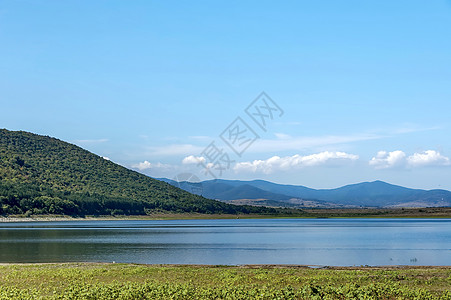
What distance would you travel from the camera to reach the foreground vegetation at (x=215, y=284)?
1067 inches

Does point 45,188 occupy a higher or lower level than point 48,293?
higher

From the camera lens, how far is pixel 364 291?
2758 cm

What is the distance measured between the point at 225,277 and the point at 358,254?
101 ft

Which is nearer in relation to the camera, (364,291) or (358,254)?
(364,291)

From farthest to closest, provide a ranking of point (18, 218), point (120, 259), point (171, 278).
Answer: point (18, 218) < point (120, 259) < point (171, 278)

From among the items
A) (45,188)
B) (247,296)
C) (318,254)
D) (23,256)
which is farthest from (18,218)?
(247,296)

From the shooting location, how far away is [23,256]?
58.2m

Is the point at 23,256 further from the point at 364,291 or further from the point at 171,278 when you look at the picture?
the point at 364,291

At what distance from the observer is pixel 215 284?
33.0 meters

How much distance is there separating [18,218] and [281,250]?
119273 millimetres

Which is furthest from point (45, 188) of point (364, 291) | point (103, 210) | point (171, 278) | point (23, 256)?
point (364, 291)

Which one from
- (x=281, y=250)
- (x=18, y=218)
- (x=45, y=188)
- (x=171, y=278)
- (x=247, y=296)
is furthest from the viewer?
(x=45, y=188)

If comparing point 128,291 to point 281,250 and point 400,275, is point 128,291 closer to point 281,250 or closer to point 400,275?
point 400,275

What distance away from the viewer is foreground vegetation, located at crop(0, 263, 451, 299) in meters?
27.1
